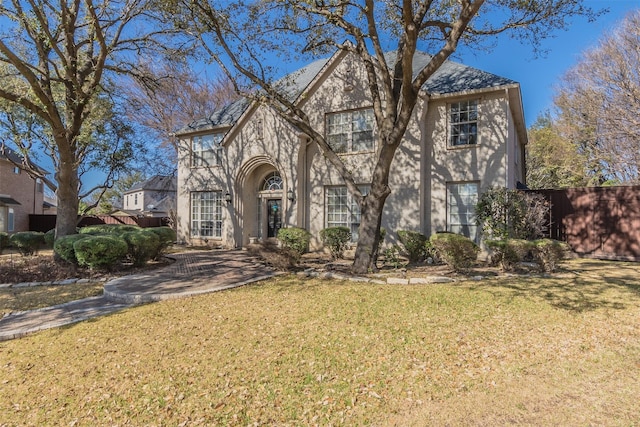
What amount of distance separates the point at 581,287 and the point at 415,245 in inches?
176

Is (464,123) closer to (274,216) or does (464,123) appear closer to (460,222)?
(460,222)

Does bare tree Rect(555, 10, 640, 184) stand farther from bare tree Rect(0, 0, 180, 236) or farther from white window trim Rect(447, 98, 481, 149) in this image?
bare tree Rect(0, 0, 180, 236)

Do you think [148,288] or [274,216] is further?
[274,216]

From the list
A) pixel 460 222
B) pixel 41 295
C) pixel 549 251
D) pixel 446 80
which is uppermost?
pixel 446 80

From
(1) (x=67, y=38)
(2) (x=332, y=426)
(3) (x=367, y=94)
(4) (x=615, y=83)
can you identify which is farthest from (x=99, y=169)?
(4) (x=615, y=83)

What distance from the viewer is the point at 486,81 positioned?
11.9 meters

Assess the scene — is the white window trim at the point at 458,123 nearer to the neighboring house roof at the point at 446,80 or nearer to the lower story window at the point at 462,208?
the neighboring house roof at the point at 446,80

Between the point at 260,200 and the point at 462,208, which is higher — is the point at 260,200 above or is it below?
above

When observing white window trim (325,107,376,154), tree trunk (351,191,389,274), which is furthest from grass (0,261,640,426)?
white window trim (325,107,376,154)

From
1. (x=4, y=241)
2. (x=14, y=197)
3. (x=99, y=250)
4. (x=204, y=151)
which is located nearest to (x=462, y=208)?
(x=99, y=250)

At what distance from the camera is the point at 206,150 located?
17484 mm

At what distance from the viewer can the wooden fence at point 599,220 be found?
11.9 m

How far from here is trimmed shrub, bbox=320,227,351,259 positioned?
1227cm

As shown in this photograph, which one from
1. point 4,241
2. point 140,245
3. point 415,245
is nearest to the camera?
point 140,245
